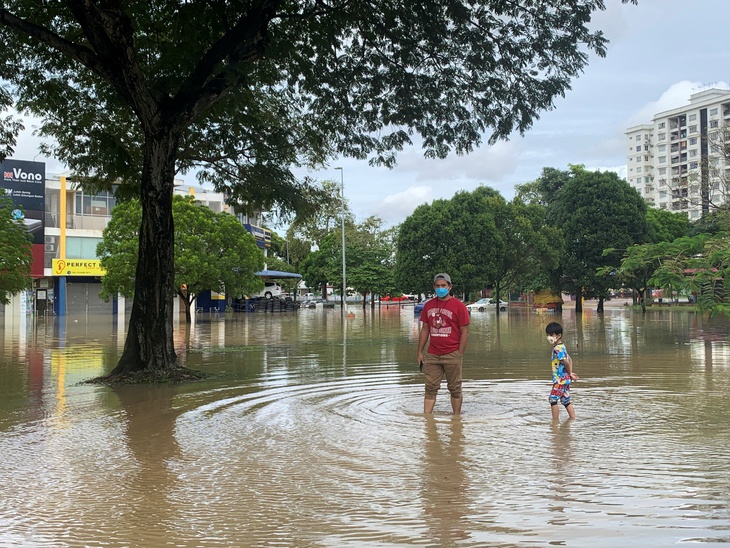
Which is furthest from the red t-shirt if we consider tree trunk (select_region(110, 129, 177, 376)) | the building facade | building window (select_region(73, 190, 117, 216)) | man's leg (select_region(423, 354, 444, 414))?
building window (select_region(73, 190, 117, 216))

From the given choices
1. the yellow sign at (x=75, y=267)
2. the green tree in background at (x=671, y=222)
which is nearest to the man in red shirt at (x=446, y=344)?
the yellow sign at (x=75, y=267)

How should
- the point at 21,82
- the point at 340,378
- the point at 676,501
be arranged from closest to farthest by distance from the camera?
1. the point at 676,501
2. the point at 340,378
3. the point at 21,82

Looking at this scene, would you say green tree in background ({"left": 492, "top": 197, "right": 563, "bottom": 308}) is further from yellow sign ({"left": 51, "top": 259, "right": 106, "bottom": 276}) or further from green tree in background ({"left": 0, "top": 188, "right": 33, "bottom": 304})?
green tree in background ({"left": 0, "top": 188, "right": 33, "bottom": 304})

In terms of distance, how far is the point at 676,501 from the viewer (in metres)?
4.89

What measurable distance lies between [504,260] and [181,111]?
4415 cm

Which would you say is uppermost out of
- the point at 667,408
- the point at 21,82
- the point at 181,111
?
the point at 21,82

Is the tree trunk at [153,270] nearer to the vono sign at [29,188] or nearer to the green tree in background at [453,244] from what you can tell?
the green tree in background at [453,244]

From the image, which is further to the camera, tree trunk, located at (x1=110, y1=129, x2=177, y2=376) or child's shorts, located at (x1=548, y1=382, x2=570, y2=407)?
tree trunk, located at (x1=110, y1=129, x2=177, y2=376)

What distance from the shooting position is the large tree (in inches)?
498

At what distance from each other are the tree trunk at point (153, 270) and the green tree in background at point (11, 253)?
23.4 meters

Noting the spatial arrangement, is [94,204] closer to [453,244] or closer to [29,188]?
[29,188]

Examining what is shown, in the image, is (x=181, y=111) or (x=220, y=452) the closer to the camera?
(x=220, y=452)

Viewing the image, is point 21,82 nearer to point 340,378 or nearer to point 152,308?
point 152,308

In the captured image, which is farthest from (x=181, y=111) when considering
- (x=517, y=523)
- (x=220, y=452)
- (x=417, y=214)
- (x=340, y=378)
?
(x=417, y=214)
